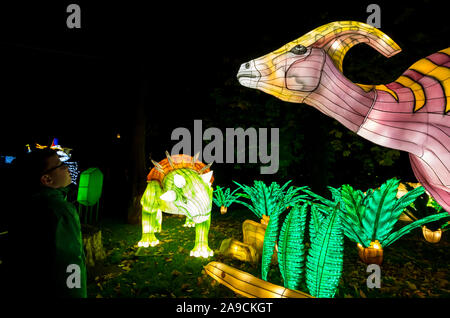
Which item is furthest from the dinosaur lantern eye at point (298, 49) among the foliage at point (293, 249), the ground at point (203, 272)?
the ground at point (203, 272)

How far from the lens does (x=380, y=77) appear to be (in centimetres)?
738

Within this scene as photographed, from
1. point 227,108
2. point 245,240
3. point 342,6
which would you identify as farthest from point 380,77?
point 245,240

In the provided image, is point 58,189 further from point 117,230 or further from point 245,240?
point 117,230

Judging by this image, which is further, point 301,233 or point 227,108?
point 227,108

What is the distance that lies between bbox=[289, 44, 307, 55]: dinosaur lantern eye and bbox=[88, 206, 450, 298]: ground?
123 inches

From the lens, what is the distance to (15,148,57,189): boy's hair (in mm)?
1976

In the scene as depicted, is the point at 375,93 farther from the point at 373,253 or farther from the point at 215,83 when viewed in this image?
the point at 215,83

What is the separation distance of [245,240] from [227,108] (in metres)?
5.64

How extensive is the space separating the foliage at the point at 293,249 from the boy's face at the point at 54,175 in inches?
77.6

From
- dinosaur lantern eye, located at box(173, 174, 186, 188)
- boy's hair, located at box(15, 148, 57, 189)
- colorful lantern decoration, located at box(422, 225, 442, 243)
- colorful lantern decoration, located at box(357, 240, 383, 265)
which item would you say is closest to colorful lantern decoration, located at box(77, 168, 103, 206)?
dinosaur lantern eye, located at box(173, 174, 186, 188)

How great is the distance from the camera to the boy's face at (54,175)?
2016 millimetres

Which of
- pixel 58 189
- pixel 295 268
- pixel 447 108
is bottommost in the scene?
pixel 295 268

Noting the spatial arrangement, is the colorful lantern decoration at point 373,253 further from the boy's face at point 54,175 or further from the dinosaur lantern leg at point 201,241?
the boy's face at point 54,175

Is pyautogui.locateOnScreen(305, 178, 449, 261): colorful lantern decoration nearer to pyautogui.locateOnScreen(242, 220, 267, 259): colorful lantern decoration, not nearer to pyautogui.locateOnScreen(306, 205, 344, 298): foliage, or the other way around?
pyautogui.locateOnScreen(242, 220, 267, 259): colorful lantern decoration
